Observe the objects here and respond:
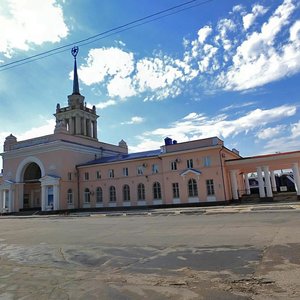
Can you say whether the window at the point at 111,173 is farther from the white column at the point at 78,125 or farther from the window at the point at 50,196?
the white column at the point at 78,125

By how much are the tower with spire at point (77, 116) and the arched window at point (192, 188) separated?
26.6 meters

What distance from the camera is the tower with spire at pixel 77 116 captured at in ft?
182

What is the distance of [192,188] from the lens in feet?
115

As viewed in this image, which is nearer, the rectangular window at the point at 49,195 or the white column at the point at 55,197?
the white column at the point at 55,197

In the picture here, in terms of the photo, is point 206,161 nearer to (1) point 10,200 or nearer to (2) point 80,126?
(2) point 80,126

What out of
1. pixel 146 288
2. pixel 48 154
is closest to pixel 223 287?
pixel 146 288

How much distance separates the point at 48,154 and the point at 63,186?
5210 millimetres

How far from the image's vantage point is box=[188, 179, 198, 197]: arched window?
114 feet

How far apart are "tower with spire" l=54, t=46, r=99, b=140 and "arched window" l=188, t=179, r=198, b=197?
87.2ft

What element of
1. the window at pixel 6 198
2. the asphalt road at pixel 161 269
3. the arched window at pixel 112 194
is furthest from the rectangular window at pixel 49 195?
the asphalt road at pixel 161 269

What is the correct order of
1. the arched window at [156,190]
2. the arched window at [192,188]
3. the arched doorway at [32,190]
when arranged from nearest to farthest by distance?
the arched window at [192,188] → the arched window at [156,190] → the arched doorway at [32,190]

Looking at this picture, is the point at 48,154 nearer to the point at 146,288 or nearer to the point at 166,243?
the point at 166,243

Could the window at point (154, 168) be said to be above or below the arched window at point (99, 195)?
above

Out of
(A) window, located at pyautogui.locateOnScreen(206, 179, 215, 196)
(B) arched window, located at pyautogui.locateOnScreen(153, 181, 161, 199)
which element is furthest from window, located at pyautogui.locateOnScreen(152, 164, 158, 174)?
(A) window, located at pyautogui.locateOnScreen(206, 179, 215, 196)
